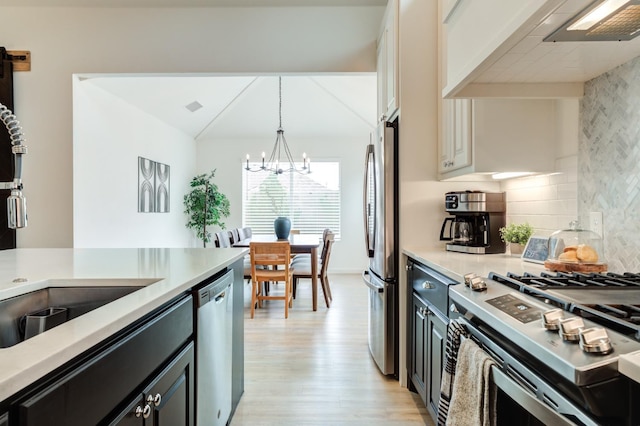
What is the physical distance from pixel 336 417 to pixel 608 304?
64.4 inches

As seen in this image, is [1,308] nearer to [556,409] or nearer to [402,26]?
[556,409]

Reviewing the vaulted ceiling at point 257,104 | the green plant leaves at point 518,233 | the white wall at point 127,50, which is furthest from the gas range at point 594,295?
the vaulted ceiling at point 257,104

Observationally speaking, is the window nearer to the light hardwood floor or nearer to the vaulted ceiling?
the vaulted ceiling

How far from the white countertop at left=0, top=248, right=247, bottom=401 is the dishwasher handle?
7cm

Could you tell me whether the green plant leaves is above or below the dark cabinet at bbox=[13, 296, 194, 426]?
above

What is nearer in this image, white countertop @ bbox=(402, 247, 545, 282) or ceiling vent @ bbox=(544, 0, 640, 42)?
ceiling vent @ bbox=(544, 0, 640, 42)

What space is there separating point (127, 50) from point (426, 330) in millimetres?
3231

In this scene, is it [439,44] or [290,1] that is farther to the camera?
[290,1]

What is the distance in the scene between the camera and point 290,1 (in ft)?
10.5

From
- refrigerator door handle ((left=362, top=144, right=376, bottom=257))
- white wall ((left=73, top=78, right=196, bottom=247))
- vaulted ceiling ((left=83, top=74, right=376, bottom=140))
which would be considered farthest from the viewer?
vaulted ceiling ((left=83, top=74, right=376, bottom=140))

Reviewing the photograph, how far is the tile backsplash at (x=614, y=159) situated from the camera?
1496 mm

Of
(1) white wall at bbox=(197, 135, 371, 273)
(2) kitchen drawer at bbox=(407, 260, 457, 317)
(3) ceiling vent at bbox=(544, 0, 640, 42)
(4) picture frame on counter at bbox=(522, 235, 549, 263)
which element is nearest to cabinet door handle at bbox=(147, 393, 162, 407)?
(2) kitchen drawer at bbox=(407, 260, 457, 317)

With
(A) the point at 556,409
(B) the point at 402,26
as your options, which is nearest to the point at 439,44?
(B) the point at 402,26

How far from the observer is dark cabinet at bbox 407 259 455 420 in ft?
5.84
